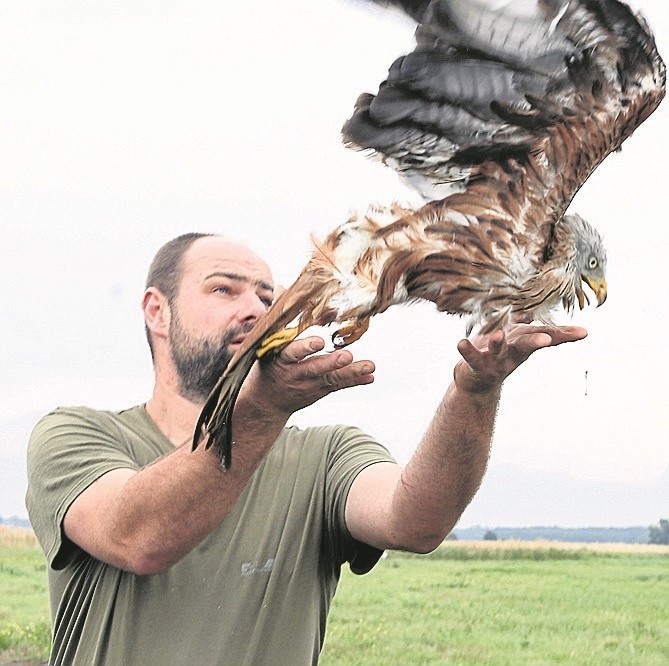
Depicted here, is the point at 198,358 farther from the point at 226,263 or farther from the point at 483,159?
the point at 483,159

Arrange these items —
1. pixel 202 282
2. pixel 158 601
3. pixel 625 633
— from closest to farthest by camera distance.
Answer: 1. pixel 158 601
2. pixel 202 282
3. pixel 625 633


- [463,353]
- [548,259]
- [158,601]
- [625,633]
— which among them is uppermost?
[548,259]

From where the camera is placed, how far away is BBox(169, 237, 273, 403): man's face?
2.05 meters

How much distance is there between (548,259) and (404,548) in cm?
69

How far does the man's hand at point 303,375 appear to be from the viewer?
4.93ft

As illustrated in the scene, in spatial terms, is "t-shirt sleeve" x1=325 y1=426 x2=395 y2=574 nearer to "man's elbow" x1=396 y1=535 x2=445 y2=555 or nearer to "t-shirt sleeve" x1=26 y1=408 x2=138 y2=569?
"man's elbow" x1=396 y1=535 x2=445 y2=555

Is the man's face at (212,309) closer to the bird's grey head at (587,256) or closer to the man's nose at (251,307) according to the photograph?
the man's nose at (251,307)

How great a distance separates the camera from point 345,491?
2.00 metres

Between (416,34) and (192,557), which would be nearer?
(416,34)

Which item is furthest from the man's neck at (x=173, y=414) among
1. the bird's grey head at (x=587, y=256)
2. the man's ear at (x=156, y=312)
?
the bird's grey head at (x=587, y=256)

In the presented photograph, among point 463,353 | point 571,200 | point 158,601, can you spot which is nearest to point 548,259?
point 571,200

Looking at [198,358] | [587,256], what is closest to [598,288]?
[587,256]

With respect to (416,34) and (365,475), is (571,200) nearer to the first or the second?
(416,34)

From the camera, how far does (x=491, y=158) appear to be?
1674mm
